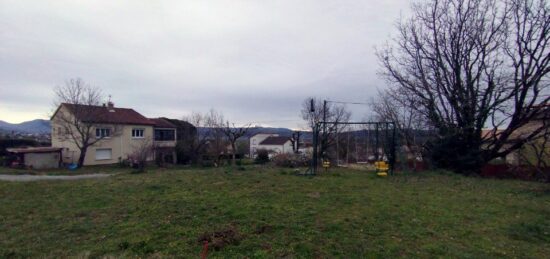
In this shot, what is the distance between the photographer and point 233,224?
563cm

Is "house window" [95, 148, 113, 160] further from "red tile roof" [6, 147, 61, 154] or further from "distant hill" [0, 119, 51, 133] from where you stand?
"distant hill" [0, 119, 51, 133]

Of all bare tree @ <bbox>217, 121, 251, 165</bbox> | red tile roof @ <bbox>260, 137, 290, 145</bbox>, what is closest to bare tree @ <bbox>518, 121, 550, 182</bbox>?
bare tree @ <bbox>217, 121, 251, 165</bbox>

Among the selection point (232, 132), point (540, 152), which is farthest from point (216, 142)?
point (540, 152)

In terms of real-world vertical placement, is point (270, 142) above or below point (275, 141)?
below

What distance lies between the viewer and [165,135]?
4009 cm

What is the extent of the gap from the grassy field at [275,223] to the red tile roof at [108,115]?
21.8m

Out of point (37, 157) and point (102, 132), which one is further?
point (102, 132)

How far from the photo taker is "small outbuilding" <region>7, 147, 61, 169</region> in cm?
2761

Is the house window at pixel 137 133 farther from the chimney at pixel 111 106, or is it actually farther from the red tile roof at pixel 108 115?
the chimney at pixel 111 106

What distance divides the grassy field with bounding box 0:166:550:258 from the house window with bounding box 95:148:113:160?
24.7 m

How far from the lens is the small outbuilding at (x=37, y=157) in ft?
90.6

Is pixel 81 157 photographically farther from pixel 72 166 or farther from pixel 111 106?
pixel 111 106

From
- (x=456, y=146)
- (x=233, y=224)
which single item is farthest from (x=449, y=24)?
(x=233, y=224)

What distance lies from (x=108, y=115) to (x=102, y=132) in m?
2.07
